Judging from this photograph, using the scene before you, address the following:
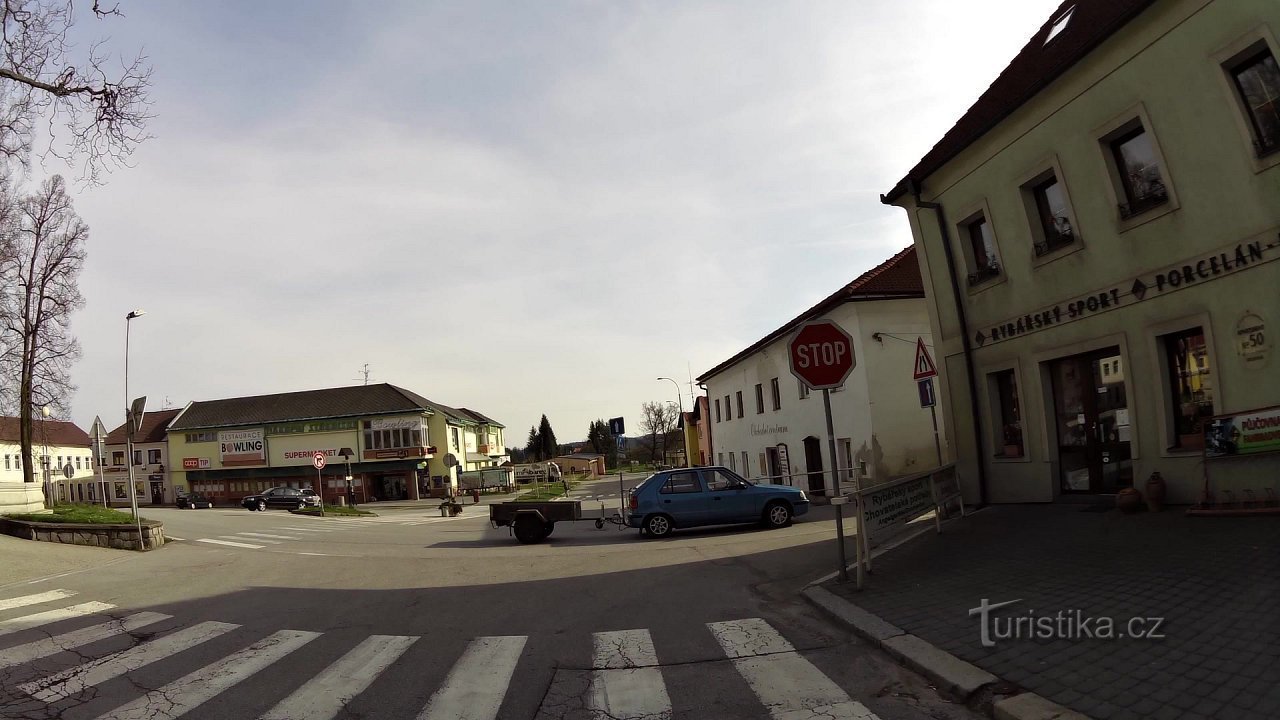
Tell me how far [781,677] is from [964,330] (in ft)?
34.3

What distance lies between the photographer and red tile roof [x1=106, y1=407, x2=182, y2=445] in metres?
66.2

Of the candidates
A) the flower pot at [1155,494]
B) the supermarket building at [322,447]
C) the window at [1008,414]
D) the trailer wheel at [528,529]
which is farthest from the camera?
the supermarket building at [322,447]

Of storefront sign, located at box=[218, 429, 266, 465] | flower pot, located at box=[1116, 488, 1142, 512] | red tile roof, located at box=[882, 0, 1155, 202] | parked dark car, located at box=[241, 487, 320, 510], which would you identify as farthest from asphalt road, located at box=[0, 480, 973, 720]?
storefront sign, located at box=[218, 429, 266, 465]

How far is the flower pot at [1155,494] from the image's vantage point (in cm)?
960

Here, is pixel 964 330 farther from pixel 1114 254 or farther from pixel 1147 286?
pixel 1147 286

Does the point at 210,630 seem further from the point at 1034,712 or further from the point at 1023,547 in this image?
the point at 1023,547

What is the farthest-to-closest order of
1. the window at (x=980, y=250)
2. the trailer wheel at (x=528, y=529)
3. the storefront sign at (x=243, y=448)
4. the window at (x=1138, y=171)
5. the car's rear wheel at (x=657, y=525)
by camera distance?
the storefront sign at (x=243, y=448) < the trailer wheel at (x=528, y=529) < the car's rear wheel at (x=657, y=525) < the window at (x=980, y=250) < the window at (x=1138, y=171)

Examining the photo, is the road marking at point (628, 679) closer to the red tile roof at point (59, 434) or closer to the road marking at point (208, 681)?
the road marking at point (208, 681)

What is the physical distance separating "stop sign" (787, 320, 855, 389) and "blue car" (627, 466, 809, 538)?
7.84 meters

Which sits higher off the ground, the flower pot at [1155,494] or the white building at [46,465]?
the white building at [46,465]

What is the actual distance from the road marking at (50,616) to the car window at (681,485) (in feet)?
33.5

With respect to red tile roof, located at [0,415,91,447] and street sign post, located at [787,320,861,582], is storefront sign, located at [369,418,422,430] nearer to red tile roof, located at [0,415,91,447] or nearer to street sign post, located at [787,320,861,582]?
red tile roof, located at [0,415,91,447]

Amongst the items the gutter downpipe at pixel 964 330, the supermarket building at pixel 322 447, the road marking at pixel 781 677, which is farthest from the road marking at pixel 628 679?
the supermarket building at pixel 322 447

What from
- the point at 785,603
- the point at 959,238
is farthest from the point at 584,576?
the point at 959,238
